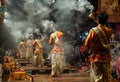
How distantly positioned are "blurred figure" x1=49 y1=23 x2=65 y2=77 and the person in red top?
6764mm

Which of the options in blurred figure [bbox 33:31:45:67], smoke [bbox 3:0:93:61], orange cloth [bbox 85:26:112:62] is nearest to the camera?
orange cloth [bbox 85:26:112:62]

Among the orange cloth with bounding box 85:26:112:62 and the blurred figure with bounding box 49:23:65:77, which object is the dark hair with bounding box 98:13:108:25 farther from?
the blurred figure with bounding box 49:23:65:77

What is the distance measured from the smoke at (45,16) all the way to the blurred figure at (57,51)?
12.2 feet

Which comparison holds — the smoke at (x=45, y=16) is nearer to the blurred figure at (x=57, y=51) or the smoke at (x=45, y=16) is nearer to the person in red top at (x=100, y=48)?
the blurred figure at (x=57, y=51)

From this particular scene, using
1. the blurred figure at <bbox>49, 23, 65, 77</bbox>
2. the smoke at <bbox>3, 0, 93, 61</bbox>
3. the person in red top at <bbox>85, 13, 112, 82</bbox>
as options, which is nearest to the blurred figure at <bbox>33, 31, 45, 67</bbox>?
the smoke at <bbox>3, 0, 93, 61</bbox>

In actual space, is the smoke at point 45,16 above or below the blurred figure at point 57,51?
above

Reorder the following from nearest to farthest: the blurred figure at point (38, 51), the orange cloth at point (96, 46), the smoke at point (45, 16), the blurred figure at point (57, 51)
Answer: the orange cloth at point (96, 46) → the blurred figure at point (57, 51) → the blurred figure at point (38, 51) → the smoke at point (45, 16)

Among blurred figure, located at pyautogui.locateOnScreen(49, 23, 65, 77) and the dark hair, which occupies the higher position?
the dark hair

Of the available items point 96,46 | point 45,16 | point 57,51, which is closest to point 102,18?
point 96,46

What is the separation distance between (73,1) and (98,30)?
46.5 ft

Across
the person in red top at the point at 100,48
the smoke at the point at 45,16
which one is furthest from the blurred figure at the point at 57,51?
the person in red top at the point at 100,48

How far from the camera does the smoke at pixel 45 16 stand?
2256 cm

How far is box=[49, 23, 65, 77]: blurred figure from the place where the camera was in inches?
558

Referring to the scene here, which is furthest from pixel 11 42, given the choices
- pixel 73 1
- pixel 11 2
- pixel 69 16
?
pixel 73 1
